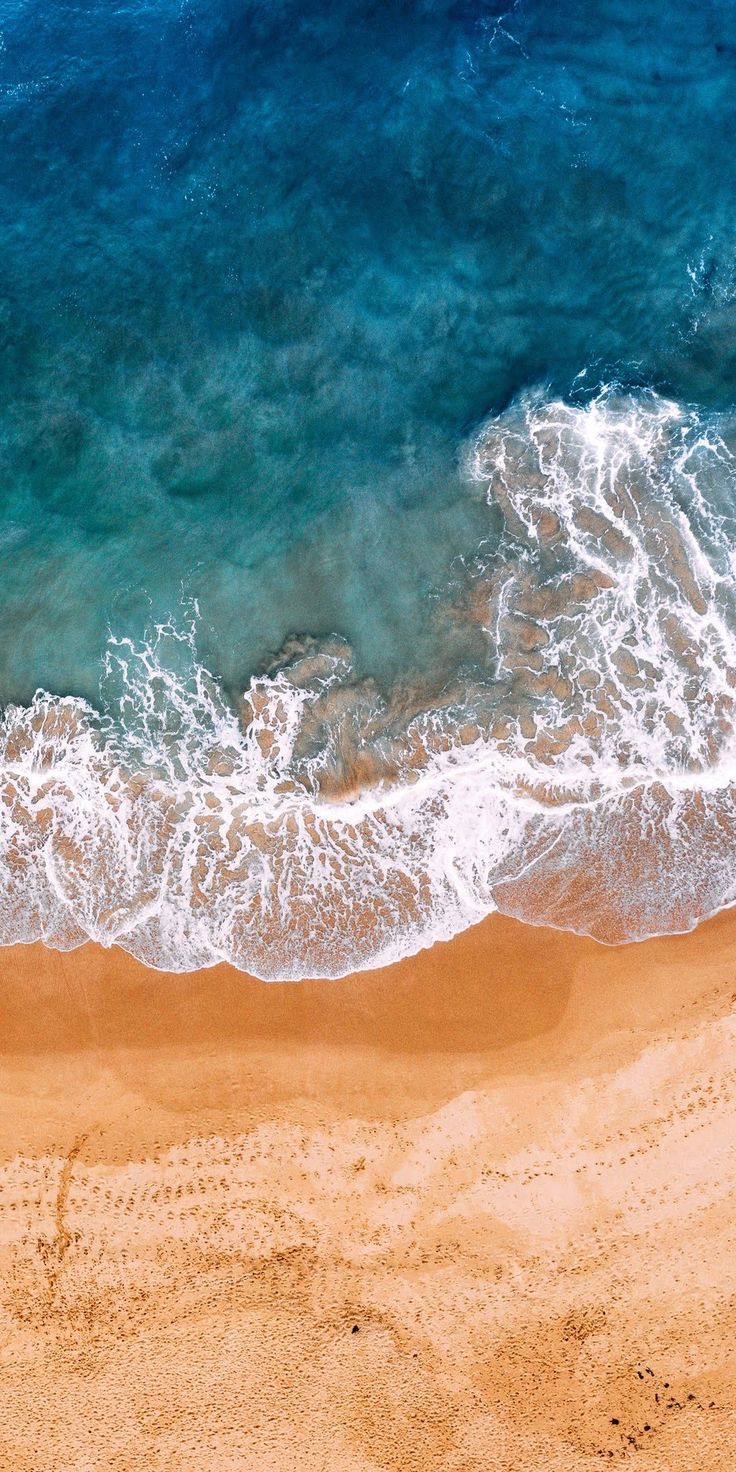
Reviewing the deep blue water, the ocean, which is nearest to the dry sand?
the ocean

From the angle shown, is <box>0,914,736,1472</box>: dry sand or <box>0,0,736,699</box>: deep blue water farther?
<box>0,0,736,699</box>: deep blue water

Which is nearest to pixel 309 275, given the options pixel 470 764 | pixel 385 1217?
pixel 470 764

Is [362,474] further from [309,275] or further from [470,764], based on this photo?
[470,764]

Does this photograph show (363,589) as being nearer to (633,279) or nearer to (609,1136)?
(633,279)

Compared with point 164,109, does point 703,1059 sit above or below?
below

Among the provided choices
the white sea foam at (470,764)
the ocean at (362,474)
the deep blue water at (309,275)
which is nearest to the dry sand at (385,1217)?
the white sea foam at (470,764)

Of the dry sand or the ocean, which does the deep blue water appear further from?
the dry sand

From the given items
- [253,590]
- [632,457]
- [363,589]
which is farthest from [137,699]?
[632,457]
